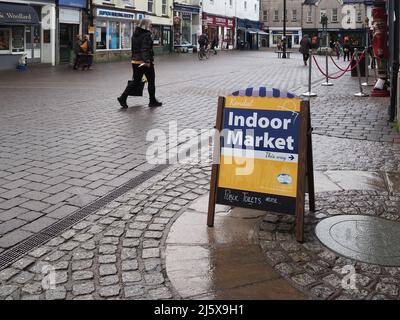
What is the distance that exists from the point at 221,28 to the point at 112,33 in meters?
22.9

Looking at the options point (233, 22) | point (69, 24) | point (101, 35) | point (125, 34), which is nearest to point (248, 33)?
point (233, 22)

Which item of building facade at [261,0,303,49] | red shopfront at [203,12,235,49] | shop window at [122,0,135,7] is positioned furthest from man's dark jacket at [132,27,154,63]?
building facade at [261,0,303,49]

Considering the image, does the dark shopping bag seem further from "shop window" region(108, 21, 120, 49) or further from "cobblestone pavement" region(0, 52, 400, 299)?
"shop window" region(108, 21, 120, 49)

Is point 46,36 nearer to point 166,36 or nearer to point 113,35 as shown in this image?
point 113,35

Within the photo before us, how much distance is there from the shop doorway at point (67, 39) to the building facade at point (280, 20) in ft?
161

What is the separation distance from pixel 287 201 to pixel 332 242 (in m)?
0.47

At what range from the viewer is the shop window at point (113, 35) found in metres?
31.4

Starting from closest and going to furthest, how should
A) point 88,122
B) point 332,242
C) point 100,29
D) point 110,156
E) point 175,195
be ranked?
point 332,242 → point 175,195 → point 110,156 → point 88,122 → point 100,29

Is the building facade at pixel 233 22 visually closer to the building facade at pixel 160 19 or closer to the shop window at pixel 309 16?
the building facade at pixel 160 19

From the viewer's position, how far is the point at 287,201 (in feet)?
12.9

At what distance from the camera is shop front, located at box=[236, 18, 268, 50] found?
2279 inches

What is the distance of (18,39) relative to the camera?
921 inches
